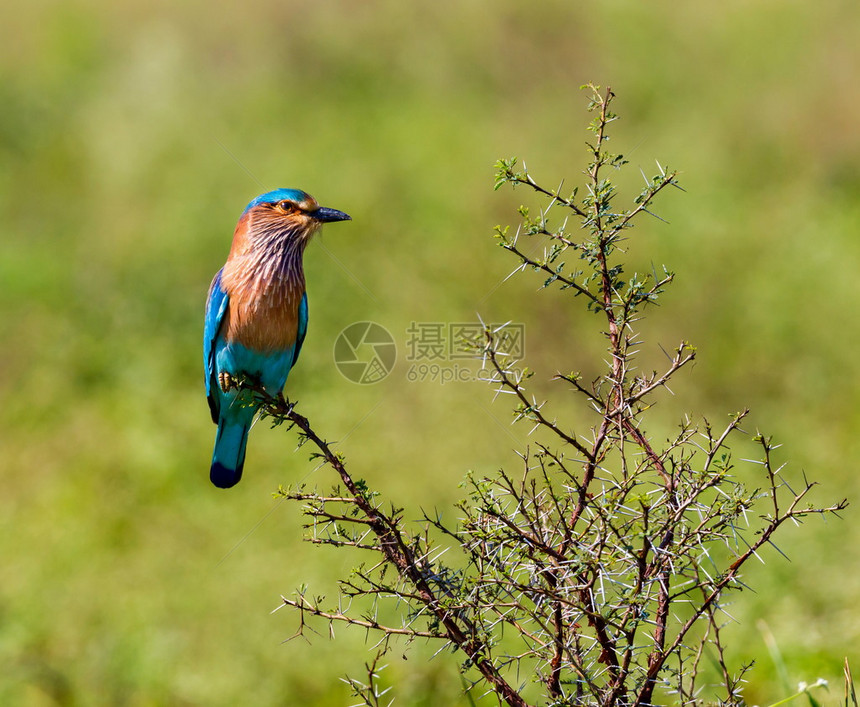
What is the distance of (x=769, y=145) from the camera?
29.0 ft

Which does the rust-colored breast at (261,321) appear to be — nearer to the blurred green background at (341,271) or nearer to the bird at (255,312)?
the bird at (255,312)

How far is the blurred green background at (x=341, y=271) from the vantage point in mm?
5234

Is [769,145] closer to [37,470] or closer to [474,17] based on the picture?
[474,17]

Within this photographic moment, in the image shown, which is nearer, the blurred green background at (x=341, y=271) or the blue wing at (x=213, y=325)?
the blue wing at (x=213, y=325)

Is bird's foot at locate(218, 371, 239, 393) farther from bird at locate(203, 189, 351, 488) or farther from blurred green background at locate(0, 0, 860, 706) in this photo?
blurred green background at locate(0, 0, 860, 706)

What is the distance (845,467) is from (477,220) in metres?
3.34

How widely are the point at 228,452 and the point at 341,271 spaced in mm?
3872

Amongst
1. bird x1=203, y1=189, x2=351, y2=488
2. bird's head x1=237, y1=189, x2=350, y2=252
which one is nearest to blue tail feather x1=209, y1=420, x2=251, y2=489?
bird x1=203, y1=189, x2=351, y2=488

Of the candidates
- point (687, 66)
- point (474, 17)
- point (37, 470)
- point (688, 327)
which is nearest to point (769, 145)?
point (687, 66)

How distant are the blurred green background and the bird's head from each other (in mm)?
2109

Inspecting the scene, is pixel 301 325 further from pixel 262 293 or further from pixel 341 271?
pixel 341 271

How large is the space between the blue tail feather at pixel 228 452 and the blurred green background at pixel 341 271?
1.35 meters

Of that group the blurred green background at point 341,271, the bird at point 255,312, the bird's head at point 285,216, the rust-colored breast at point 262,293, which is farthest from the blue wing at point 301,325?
the blurred green background at point 341,271

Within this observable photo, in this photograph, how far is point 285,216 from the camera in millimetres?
3871
